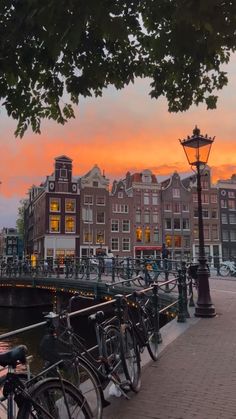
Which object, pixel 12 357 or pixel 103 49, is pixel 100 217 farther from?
pixel 12 357

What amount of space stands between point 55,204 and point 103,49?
55.4m

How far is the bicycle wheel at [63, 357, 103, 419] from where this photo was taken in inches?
157

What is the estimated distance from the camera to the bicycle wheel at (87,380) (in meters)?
3.98

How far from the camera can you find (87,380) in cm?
423

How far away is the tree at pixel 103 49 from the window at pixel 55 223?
53.5 meters

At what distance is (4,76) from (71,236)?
55.4m

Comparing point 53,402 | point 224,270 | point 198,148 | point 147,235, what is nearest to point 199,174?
point 198,148

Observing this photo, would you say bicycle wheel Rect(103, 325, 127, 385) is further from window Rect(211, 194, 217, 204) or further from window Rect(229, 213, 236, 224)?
window Rect(229, 213, 236, 224)

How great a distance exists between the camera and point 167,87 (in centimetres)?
552

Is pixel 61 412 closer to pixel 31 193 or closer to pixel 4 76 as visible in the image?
pixel 4 76

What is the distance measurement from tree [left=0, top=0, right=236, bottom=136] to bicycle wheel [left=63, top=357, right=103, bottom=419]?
269 cm

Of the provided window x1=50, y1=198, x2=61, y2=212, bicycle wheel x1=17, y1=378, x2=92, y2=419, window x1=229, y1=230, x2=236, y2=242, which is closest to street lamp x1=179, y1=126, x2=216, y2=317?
bicycle wheel x1=17, y1=378, x2=92, y2=419

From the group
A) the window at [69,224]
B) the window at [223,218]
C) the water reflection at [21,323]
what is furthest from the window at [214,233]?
the water reflection at [21,323]

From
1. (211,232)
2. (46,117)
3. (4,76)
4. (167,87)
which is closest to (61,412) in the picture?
(4,76)
